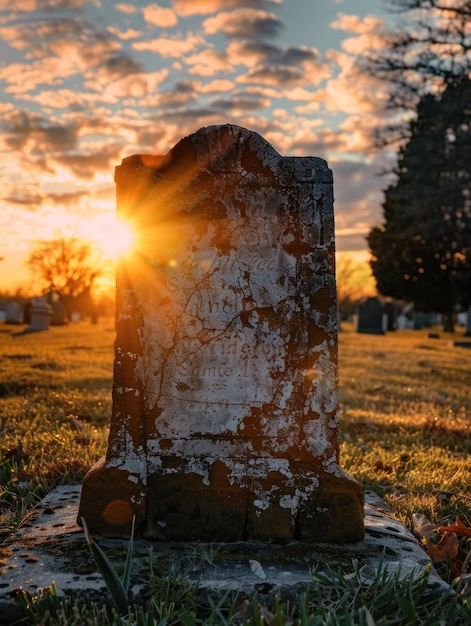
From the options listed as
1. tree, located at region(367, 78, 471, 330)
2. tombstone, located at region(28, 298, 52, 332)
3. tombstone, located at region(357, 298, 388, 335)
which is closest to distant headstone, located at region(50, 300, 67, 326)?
tombstone, located at region(28, 298, 52, 332)

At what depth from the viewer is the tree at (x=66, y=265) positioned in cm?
6138

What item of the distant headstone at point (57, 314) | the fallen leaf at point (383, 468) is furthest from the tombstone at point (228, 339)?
the distant headstone at point (57, 314)

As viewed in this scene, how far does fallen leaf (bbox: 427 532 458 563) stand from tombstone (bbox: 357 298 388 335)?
88.7ft

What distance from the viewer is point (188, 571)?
8.62ft

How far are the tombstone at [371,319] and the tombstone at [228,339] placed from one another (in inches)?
1064

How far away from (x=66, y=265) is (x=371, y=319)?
3987cm

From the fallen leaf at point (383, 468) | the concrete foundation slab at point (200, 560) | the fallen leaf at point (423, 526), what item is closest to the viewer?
the concrete foundation slab at point (200, 560)

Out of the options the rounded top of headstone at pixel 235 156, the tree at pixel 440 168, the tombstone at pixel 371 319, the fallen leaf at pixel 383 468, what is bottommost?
the fallen leaf at pixel 383 468

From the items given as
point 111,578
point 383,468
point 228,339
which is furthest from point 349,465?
point 111,578

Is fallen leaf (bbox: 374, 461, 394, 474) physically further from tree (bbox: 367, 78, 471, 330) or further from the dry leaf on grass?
tree (bbox: 367, 78, 471, 330)

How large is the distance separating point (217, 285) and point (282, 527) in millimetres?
1230

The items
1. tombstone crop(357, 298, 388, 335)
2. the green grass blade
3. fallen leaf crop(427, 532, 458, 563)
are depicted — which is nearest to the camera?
the green grass blade

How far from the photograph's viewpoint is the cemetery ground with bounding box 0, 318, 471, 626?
2.30 metres

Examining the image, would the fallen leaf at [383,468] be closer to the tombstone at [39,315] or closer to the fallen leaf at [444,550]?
the fallen leaf at [444,550]
